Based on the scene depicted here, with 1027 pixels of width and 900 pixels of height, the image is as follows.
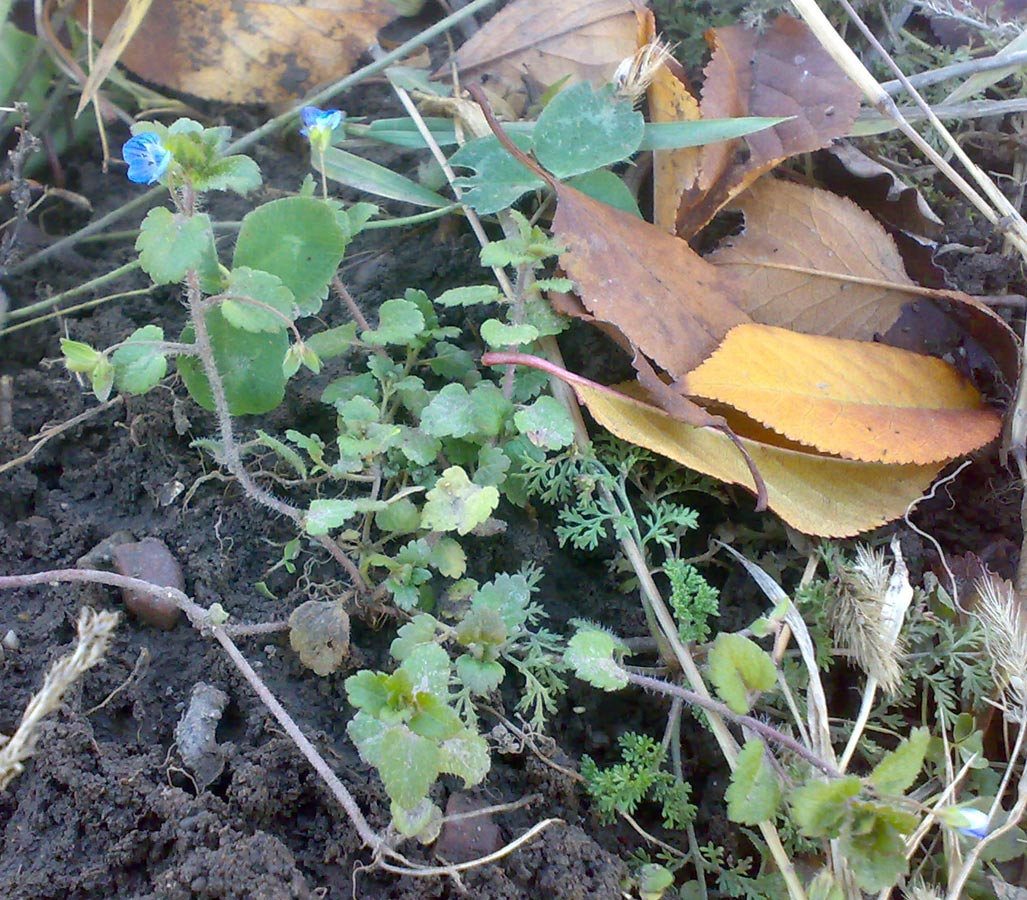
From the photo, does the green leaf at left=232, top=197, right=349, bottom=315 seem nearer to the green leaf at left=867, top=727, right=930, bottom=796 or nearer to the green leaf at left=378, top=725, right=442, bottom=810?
the green leaf at left=378, top=725, right=442, bottom=810

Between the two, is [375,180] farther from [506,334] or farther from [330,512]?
[330,512]

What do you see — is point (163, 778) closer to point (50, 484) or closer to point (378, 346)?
point (50, 484)

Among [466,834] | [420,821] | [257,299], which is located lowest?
[466,834]

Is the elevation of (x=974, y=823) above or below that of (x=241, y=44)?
below

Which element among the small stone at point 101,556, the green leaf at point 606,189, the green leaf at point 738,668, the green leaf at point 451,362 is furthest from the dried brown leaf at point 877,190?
the small stone at point 101,556

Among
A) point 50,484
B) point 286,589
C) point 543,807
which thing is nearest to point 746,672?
point 543,807

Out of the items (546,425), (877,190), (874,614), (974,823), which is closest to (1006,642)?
(874,614)
